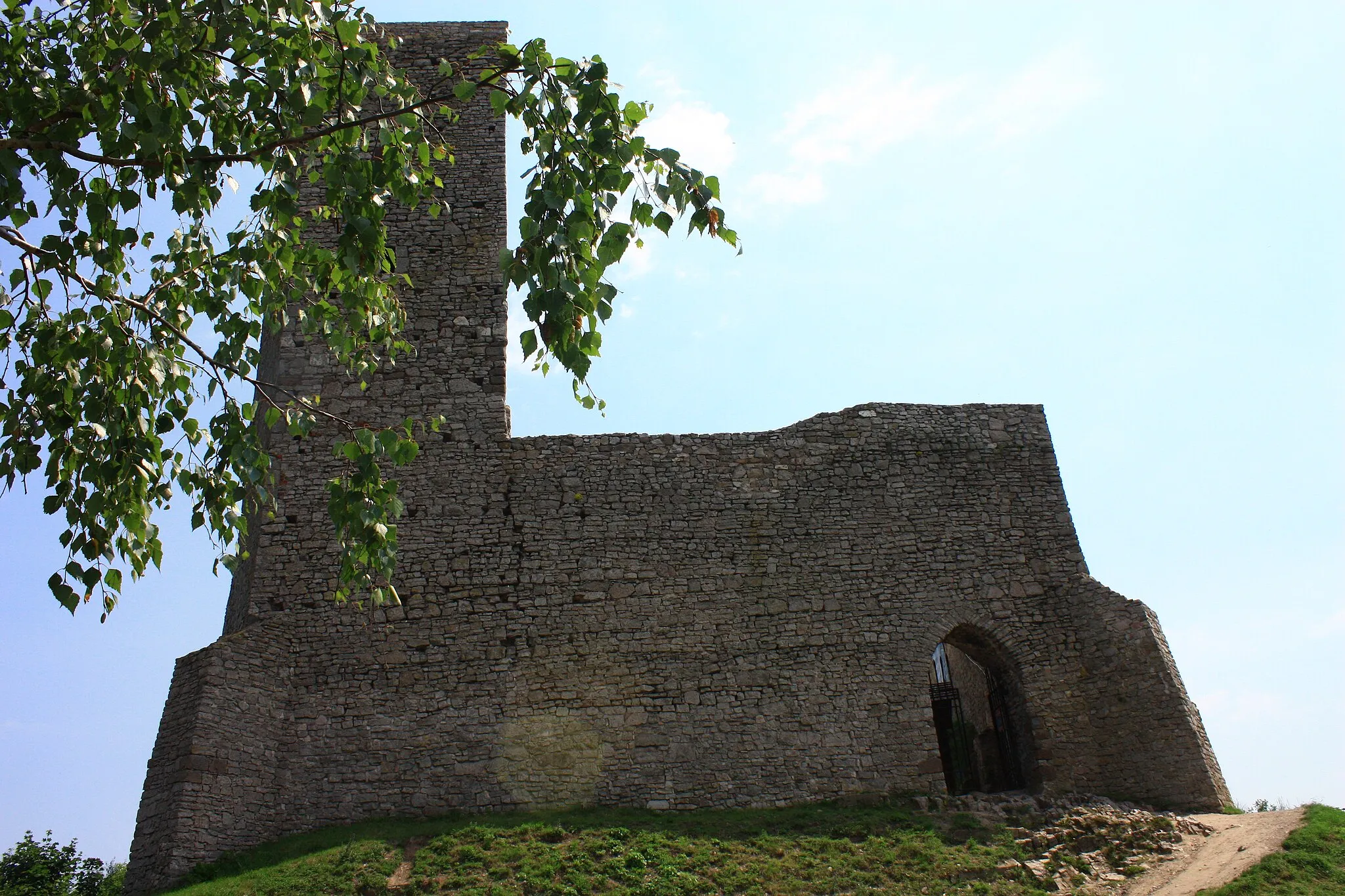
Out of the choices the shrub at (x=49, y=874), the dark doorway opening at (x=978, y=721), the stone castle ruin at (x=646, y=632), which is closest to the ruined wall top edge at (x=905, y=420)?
the stone castle ruin at (x=646, y=632)

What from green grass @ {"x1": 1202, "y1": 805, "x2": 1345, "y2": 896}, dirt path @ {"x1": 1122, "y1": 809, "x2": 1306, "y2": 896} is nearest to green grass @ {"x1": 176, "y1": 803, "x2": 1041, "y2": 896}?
dirt path @ {"x1": 1122, "y1": 809, "x2": 1306, "y2": 896}

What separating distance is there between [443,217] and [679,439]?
5.13 meters

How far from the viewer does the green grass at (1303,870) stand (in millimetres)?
9438

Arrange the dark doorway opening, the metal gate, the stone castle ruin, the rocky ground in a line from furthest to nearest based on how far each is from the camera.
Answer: the metal gate → the dark doorway opening → the stone castle ruin → the rocky ground

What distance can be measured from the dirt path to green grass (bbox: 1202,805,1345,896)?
5.2 inches

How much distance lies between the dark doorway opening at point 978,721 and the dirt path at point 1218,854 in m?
2.24

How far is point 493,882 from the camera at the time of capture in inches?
403

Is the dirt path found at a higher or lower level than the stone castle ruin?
lower

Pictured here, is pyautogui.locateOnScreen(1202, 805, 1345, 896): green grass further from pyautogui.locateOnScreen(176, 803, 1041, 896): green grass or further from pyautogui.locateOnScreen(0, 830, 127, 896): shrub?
pyautogui.locateOnScreen(0, 830, 127, 896): shrub

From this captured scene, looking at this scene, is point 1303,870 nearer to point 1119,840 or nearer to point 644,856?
point 1119,840

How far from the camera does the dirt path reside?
1002 centimetres

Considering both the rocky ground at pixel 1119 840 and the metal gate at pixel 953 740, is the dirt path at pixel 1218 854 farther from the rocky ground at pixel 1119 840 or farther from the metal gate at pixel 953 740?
the metal gate at pixel 953 740

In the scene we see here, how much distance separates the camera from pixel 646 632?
43.1 feet

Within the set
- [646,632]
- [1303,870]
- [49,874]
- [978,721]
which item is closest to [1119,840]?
[1303,870]
